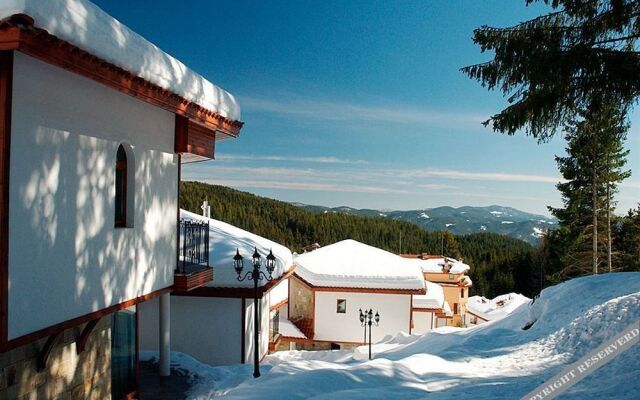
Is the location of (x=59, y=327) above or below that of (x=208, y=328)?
above

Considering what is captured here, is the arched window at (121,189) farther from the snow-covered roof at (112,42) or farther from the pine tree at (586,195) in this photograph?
Answer: the pine tree at (586,195)

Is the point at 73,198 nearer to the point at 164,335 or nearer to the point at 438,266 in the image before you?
the point at 164,335

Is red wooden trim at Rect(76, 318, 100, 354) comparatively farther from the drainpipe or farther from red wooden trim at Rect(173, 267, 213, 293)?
the drainpipe

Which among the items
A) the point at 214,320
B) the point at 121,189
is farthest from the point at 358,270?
the point at 121,189

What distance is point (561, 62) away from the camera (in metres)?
6.86

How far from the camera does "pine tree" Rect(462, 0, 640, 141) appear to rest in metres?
6.81

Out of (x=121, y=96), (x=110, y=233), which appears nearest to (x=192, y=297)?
(x=110, y=233)

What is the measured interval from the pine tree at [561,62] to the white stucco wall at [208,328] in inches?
316

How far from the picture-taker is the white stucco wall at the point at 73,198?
425 centimetres

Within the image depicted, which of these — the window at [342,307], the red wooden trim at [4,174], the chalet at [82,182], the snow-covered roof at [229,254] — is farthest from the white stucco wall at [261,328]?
the red wooden trim at [4,174]

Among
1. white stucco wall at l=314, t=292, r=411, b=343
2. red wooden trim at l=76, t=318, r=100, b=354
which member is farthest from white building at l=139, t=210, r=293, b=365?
white stucco wall at l=314, t=292, r=411, b=343

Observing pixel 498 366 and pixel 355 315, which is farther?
pixel 355 315

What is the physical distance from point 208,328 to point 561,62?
9.89 m

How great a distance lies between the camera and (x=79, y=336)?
20.8 ft
